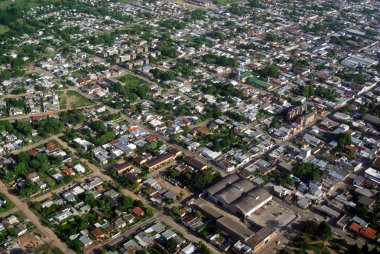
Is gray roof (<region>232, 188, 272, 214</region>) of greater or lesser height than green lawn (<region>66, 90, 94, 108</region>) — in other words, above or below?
above

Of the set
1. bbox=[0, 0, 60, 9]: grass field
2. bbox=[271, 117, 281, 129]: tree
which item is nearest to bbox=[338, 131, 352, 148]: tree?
bbox=[271, 117, 281, 129]: tree

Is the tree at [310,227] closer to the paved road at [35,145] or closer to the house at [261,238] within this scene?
the house at [261,238]

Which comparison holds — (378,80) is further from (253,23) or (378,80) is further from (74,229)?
→ (74,229)

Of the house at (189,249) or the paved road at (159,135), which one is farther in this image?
the paved road at (159,135)

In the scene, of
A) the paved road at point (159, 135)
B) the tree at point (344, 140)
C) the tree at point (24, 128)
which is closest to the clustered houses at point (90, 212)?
the paved road at point (159, 135)

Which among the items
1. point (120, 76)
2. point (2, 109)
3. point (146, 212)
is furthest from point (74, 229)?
point (120, 76)

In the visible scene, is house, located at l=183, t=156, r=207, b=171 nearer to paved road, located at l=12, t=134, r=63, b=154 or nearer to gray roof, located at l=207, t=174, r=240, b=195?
gray roof, located at l=207, t=174, r=240, b=195
